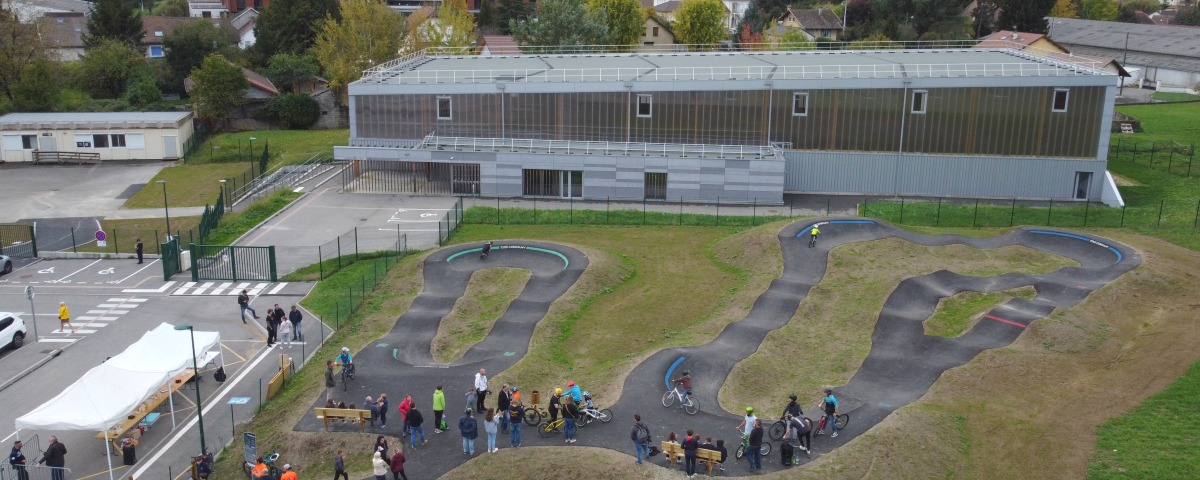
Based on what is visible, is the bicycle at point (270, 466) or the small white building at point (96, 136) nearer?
the bicycle at point (270, 466)

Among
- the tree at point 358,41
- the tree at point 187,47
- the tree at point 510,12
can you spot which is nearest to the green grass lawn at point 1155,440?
the tree at point 358,41

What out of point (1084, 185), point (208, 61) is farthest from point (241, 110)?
point (1084, 185)

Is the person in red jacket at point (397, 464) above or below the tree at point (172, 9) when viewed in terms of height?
below

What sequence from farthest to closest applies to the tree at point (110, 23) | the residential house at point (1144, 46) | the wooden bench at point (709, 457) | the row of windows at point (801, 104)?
the residential house at point (1144, 46), the tree at point (110, 23), the row of windows at point (801, 104), the wooden bench at point (709, 457)

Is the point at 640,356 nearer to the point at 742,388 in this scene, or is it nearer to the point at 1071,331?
the point at 742,388

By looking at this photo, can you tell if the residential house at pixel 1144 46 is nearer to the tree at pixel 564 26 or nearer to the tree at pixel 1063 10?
the tree at pixel 1063 10

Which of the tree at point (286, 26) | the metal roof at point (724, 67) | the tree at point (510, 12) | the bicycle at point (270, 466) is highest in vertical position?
the tree at point (510, 12)

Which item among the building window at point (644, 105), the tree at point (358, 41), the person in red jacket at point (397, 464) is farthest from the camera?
the tree at point (358, 41)
